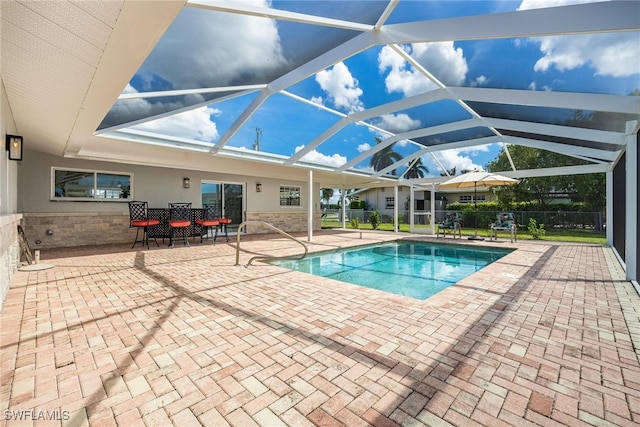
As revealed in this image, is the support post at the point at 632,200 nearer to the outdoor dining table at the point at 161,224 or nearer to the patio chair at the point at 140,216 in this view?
the outdoor dining table at the point at 161,224

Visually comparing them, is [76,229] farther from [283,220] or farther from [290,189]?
[290,189]

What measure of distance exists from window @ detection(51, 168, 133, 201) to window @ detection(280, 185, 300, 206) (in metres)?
6.72

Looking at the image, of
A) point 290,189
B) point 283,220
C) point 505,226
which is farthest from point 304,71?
point 505,226

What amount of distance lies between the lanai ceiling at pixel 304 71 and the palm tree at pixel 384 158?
2903 millimetres

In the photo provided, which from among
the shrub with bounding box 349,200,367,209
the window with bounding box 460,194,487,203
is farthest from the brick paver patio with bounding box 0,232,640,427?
the shrub with bounding box 349,200,367,209

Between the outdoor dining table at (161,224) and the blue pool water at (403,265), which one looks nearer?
the blue pool water at (403,265)

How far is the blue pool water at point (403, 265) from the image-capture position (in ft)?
19.4

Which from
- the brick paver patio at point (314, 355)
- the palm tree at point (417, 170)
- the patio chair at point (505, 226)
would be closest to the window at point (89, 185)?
the brick paver patio at point (314, 355)

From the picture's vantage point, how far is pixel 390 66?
6137mm

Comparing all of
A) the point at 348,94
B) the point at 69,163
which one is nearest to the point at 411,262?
the point at 348,94

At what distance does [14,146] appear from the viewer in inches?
188

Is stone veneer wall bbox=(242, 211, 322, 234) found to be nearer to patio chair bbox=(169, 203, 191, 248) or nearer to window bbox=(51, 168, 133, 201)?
patio chair bbox=(169, 203, 191, 248)

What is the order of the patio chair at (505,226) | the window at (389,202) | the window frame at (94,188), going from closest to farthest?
the window frame at (94,188)
the patio chair at (505,226)
the window at (389,202)

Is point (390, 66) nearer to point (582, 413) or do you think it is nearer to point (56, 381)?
point (582, 413)
